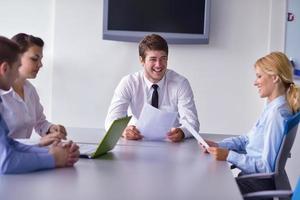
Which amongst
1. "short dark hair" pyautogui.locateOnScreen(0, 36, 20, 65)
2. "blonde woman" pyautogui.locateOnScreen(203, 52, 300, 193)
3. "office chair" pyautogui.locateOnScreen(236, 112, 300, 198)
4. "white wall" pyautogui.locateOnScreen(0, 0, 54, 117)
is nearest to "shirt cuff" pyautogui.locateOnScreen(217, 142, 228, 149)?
"blonde woman" pyautogui.locateOnScreen(203, 52, 300, 193)

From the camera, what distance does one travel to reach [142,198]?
51.5 inches

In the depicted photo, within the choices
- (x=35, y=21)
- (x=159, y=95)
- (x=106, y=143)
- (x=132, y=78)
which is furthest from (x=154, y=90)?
(x=35, y=21)

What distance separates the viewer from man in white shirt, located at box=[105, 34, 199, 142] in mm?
3064

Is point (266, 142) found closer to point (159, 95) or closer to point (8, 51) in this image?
point (159, 95)

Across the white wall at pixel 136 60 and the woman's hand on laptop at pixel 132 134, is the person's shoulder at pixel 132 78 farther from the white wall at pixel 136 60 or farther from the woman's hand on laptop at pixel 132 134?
the white wall at pixel 136 60

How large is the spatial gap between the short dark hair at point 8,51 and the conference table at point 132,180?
393 mm

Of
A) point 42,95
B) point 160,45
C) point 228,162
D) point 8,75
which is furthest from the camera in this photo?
point 42,95

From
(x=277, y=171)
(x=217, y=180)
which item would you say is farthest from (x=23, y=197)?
(x=277, y=171)

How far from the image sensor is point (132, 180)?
1540mm

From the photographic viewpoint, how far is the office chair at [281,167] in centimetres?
213

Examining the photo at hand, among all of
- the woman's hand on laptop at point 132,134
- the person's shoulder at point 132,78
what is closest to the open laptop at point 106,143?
the woman's hand on laptop at point 132,134

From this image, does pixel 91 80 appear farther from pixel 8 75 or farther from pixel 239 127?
pixel 8 75

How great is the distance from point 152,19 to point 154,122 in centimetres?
183

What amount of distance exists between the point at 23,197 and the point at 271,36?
10.8 ft
